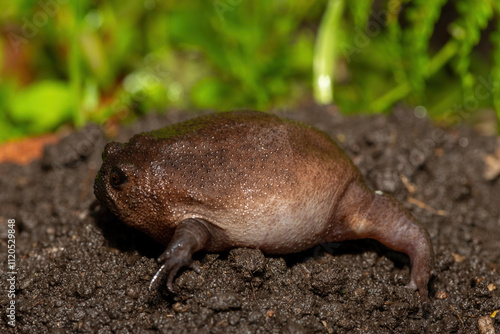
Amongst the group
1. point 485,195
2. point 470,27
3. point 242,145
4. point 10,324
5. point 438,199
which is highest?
point 242,145

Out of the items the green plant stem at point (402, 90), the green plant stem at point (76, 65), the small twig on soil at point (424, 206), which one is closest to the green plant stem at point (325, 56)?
the green plant stem at point (402, 90)

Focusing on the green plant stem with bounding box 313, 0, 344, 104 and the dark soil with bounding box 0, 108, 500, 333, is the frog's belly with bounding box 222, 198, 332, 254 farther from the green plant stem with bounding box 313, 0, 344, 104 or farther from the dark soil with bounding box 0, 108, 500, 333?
the green plant stem with bounding box 313, 0, 344, 104

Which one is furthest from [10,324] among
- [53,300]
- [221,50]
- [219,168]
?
[221,50]

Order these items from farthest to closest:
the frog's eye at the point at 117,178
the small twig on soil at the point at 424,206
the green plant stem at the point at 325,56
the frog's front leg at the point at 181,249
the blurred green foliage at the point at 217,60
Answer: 1. the green plant stem at the point at 325,56
2. the blurred green foliage at the point at 217,60
3. the small twig on soil at the point at 424,206
4. the frog's eye at the point at 117,178
5. the frog's front leg at the point at 181,249

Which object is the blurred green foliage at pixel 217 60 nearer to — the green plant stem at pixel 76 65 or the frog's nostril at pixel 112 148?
the green plant stem at pixel 76 65

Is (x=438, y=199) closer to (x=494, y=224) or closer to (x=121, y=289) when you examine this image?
(x=494, y=224)

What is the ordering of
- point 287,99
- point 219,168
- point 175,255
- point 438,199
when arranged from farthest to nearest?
point 287,99 < point 438,199 < point 219,168 < point 175,255
